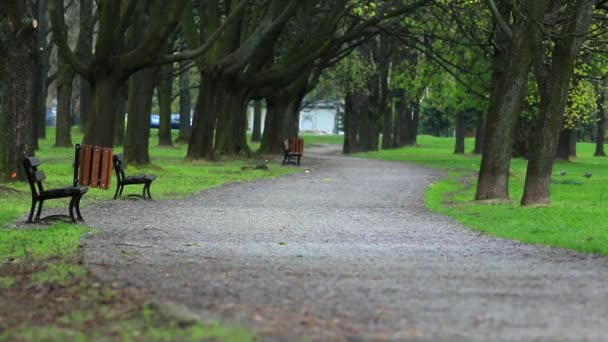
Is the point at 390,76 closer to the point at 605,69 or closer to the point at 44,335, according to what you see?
the point at 605,69

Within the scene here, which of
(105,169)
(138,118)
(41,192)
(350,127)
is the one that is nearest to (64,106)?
(138,118)

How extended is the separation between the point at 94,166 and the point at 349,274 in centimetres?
1022

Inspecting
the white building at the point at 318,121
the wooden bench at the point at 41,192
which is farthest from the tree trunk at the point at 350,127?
the white building at the point at 318,121

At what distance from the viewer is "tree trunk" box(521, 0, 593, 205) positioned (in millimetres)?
18609

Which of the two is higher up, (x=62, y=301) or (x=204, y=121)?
(x=204, y=121)

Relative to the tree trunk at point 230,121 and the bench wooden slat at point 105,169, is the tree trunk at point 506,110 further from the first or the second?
the tree trunk at point 230,121

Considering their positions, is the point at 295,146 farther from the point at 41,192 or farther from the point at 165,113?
the point at 41,192

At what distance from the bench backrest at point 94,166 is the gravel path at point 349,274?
0.63m

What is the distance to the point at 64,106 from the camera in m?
45.8

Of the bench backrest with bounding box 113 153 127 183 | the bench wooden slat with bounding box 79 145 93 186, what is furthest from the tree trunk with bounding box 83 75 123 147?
the bench wooden slat with bounding box 79 145 93 186

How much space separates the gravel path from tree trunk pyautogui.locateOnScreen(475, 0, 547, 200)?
3537 mm

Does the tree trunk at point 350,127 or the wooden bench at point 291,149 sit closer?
the wooden bench at point 291,149

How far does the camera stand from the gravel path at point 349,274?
273 inches

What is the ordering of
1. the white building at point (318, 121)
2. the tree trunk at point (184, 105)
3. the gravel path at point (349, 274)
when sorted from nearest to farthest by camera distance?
1. the gravel path at point (349, 274)
2. the tree trunk at point (184, 105)
3. the white building at point (318, 121)
